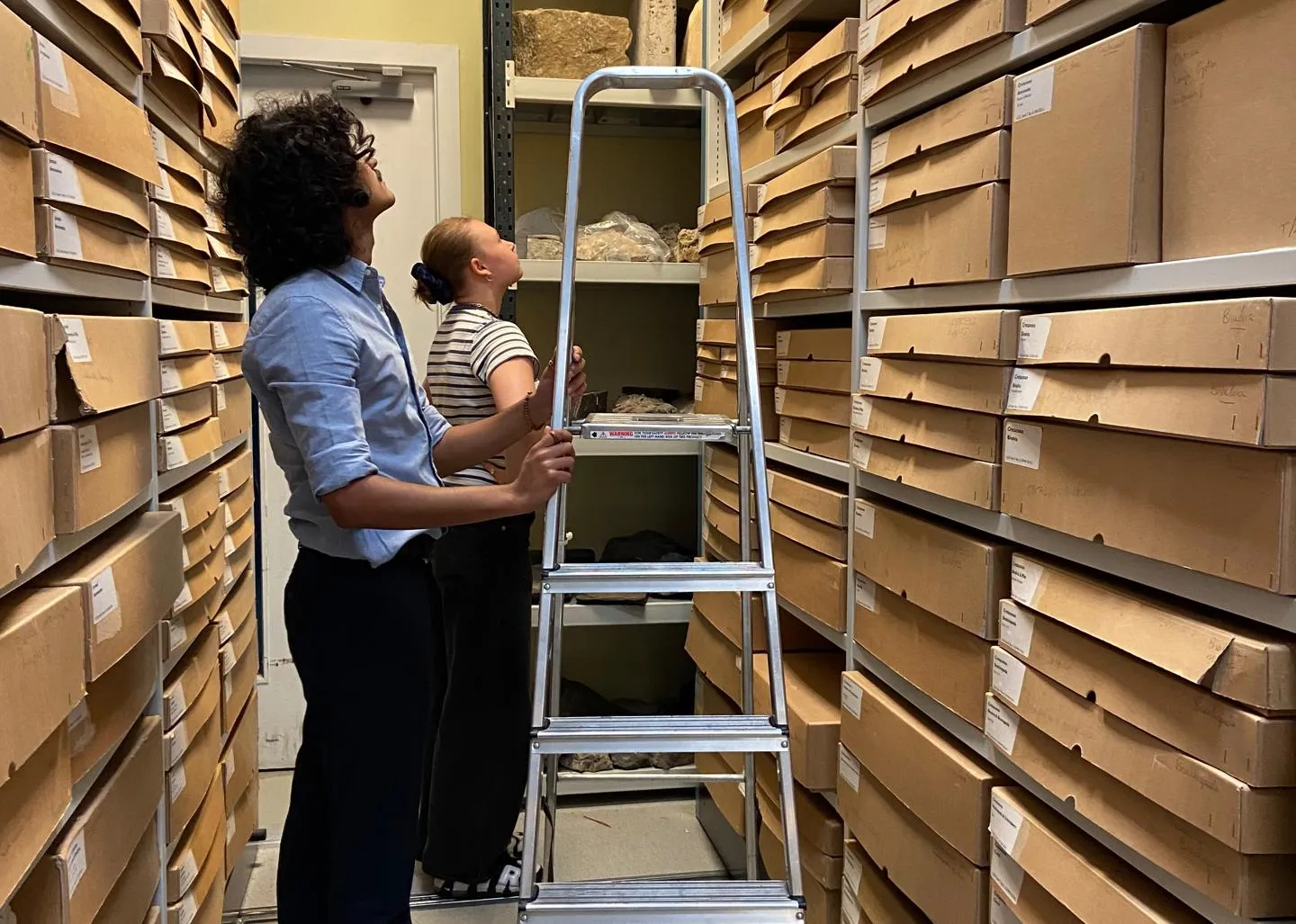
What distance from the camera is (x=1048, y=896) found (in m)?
1.18

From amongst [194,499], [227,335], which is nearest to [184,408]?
[194,499]

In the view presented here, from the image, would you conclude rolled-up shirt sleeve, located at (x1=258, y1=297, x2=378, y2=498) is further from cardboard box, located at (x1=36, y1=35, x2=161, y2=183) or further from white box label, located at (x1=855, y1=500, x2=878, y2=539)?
white box label, located at (x1=855, y1=500, x2=878, y2=539)

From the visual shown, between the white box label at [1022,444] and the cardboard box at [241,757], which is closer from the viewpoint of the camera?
the white box label at [1022,444]

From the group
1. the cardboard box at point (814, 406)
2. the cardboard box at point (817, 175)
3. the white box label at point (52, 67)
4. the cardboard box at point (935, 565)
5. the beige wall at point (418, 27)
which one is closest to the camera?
the white box label at point (52, 67)

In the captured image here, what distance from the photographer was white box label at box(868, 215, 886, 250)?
5.47 feet

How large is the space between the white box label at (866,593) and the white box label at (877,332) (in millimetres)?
407

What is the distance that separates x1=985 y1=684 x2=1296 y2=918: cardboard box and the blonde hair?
1.51m

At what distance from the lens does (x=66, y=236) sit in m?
1.06

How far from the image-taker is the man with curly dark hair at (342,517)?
51.7 inches

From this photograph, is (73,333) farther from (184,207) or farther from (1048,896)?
(1048,896)

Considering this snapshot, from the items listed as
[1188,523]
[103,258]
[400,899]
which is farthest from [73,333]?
[1188,523]

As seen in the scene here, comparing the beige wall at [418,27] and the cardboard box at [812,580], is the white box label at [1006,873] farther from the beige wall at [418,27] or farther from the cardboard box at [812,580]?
the beige wall at [418,27]

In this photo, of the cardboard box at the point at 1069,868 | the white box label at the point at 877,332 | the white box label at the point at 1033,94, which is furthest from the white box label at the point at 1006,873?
the white box label at the point at 1033,94

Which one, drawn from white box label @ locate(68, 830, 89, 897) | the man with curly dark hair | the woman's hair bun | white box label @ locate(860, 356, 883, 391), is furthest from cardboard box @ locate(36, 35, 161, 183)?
white box label @ locate(860, 356, 883, 391)
